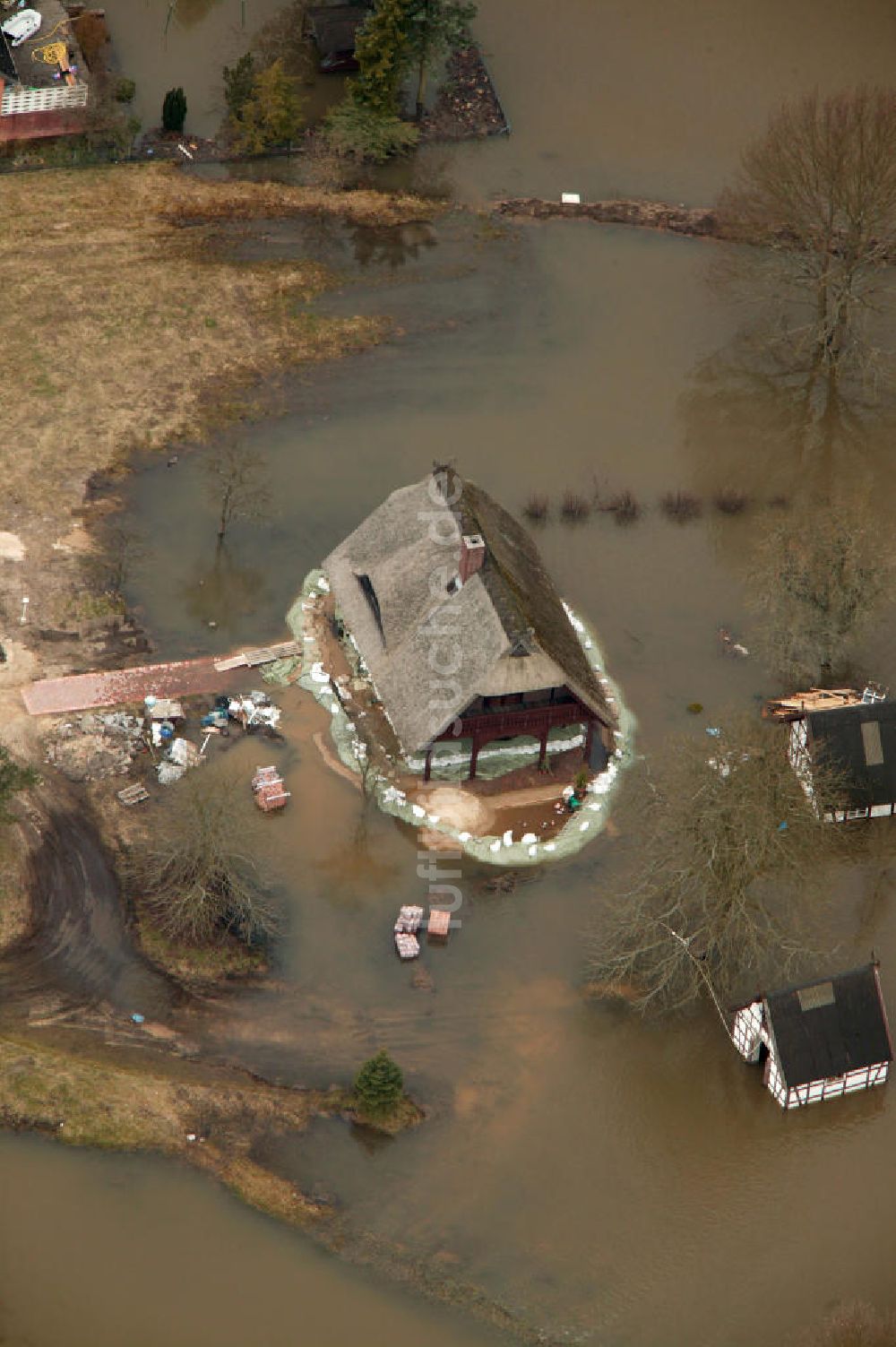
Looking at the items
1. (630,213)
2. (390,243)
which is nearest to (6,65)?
(390,243)

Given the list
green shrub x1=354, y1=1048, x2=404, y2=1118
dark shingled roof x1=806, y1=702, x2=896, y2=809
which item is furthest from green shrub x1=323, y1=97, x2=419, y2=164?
green shrub x1=354, y1=1048, x2=404, y2=1118

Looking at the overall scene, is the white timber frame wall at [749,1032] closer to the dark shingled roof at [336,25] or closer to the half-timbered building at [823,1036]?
the half-timbered building at [823,1036]

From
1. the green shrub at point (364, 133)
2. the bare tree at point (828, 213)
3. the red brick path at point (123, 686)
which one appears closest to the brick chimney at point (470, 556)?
the red brick path at point (123, 686)

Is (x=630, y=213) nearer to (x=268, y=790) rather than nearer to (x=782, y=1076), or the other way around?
(x=268, y=790)

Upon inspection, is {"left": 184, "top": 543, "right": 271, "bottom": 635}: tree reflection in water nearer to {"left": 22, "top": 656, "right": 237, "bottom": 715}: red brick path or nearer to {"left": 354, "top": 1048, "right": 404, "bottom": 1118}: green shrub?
{"left": 22, "top": 656, "right": 237, "bottom": 715}: red brick path

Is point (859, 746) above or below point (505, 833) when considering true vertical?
above

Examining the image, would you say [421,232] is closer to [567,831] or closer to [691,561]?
[691,561]

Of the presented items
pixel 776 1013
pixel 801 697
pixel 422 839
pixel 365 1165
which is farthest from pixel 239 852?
pixel 801 697
